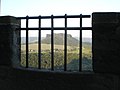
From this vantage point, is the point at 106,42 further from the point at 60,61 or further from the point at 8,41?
the point at 8,41

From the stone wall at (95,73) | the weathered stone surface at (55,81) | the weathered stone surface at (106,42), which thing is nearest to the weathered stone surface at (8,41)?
the stone wall at (95,73)

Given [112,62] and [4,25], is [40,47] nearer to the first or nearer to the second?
[4,25]

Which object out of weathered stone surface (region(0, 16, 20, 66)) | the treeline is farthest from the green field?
weathered stone surface (region(0, 16, 20, 66))

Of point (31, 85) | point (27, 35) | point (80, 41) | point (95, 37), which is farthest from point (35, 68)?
point (95, 37)

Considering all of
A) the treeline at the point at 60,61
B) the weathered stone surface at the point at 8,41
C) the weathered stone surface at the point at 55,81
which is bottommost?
the weathered stone surface at the point at 55,81

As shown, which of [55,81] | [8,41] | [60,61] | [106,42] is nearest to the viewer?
[106,42]

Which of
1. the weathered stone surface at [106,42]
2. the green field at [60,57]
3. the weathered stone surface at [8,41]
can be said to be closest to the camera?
the weathered stone surface at [106,42]

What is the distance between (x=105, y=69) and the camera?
4.57m

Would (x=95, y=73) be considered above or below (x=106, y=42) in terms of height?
below

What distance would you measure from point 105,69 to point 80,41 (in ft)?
2.48

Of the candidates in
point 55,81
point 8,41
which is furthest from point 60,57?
point 8,41

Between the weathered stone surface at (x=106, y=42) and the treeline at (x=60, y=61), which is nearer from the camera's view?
the weathered stone surface at (x=106, y=42)

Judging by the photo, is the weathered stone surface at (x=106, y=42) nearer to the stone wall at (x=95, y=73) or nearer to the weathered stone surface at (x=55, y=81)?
the stone wall at (x=95, y=73)

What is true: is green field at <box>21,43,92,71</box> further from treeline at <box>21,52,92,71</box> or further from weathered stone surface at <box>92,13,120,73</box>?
weathered stone surface at <box>92,13,120,73</box>
